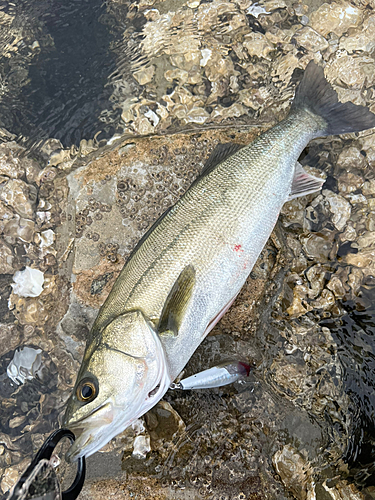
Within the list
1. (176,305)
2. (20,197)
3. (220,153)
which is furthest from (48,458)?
(20,197)

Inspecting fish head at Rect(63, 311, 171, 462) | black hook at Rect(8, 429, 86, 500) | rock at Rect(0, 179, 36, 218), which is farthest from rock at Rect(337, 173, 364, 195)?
rock at Rect(0, 179, 36, 218)

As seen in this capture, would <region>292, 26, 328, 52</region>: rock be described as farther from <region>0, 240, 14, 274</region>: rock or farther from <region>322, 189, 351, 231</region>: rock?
<region>0, 240, 14, 274</region>: rock

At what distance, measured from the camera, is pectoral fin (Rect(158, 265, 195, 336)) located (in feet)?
7.82

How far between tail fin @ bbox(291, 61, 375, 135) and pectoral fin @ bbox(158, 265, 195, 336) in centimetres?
190

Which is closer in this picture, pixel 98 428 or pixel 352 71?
pixel 98 428

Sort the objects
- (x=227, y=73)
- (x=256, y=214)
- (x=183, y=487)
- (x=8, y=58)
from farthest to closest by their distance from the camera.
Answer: (x=8, y=58) → (x=227, y=73) → (x=183, y=487) → (x=256, y=214)

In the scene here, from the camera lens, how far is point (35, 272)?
149 inches

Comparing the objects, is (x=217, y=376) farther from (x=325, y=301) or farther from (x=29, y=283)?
(x=29, y=283)

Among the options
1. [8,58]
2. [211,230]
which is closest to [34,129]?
[8,58]

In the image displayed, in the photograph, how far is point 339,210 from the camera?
3.28 metres

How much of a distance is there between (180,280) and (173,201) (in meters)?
1.18

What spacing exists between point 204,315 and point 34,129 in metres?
3.09

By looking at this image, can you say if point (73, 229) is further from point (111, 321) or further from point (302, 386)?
point (302, 386)

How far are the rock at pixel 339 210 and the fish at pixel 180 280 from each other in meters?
0.57
